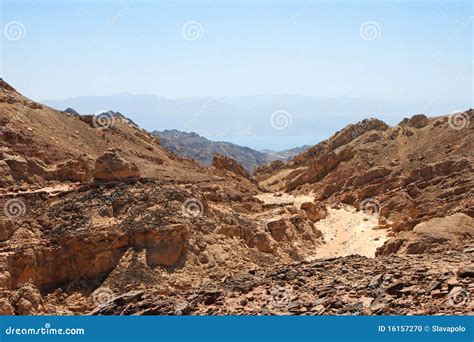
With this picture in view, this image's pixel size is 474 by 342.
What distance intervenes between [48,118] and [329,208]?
1740cm

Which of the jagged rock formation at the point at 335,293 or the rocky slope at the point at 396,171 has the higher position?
the rocky slope at the point at 396,171

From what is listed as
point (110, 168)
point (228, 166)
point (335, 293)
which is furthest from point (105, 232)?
point (228, 166)

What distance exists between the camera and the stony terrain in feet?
39.1

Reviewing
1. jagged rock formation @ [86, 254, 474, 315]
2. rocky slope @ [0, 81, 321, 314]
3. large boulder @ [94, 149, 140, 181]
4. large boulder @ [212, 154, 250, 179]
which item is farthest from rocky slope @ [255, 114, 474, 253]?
large boulder @ [94, 149, 140, 181]

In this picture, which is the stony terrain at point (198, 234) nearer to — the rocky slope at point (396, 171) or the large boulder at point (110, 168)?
the large boulder at point (110, 168)

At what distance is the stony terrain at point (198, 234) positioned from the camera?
39.1ft

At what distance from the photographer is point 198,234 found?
66.2ft

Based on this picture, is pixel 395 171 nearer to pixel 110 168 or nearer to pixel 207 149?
pixel 110 168

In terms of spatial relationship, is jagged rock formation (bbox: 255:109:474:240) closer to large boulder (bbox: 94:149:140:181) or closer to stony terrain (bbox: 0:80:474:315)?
stony terrain (bbox: 0:80:474:315)

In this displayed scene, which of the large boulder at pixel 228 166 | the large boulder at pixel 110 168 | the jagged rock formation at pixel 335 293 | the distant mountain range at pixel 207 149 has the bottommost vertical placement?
the jagged rock formation at pixel 335 293

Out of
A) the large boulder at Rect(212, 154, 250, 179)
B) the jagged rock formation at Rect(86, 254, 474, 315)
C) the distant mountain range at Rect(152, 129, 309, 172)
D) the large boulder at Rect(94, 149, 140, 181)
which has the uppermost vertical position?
the distant mountain range at Rect(152, 129, 309, 172)

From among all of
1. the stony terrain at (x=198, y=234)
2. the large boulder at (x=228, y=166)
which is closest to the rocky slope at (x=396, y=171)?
the stony terrain at (x=198, y=234)

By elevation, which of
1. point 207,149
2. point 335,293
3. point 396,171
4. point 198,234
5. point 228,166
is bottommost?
point 335,293

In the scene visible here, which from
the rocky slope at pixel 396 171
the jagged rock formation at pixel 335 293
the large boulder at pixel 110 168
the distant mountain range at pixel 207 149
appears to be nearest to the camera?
the jagged rock formation at pixel 335 293
